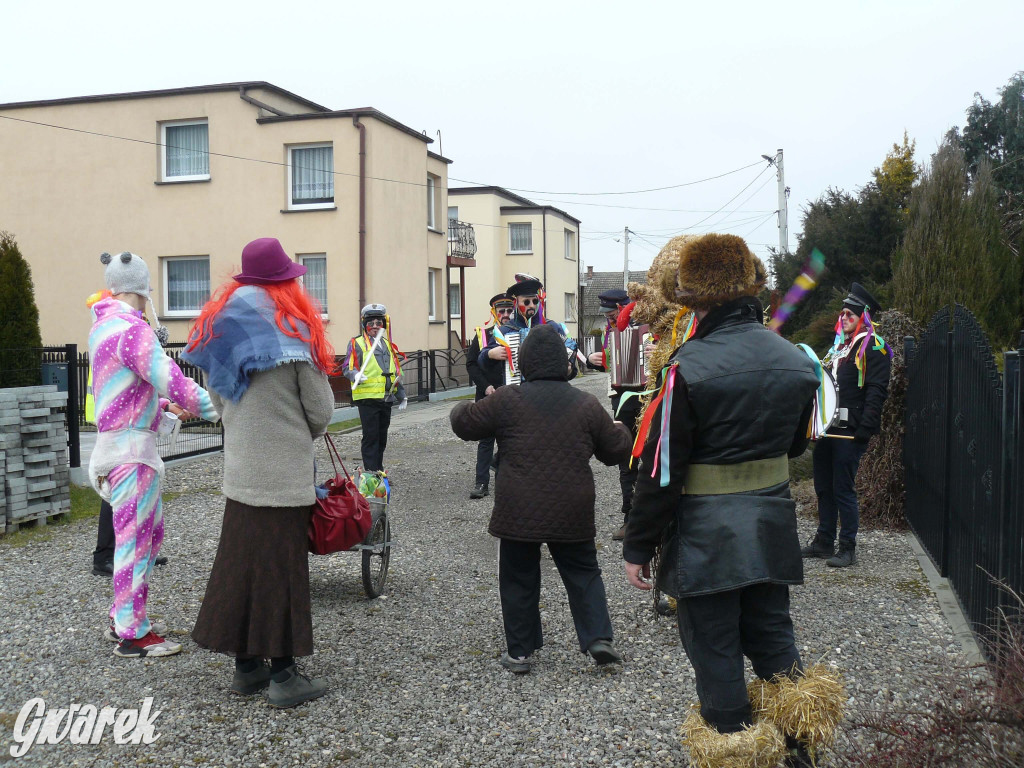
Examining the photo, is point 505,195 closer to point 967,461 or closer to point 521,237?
point 521,237

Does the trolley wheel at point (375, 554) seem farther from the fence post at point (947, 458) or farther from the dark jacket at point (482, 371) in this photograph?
the fence post at point (947, 458)

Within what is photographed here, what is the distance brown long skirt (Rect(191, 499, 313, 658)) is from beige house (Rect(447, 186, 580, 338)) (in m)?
28.8

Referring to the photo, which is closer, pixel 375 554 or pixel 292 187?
pixel 375 554

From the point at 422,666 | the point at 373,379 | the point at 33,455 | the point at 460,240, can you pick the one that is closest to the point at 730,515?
the point at 422,666

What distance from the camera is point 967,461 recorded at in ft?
17.8

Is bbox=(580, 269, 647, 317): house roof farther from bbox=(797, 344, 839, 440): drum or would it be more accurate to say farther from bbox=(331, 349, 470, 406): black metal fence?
bbox=(797, 344, 839, 440): drum

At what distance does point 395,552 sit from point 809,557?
3.15 metres

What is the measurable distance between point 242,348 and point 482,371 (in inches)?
180

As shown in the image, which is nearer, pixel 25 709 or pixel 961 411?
pixel 25 709

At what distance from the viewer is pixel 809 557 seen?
695cm

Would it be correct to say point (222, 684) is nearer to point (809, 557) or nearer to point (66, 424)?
point (809, 557)

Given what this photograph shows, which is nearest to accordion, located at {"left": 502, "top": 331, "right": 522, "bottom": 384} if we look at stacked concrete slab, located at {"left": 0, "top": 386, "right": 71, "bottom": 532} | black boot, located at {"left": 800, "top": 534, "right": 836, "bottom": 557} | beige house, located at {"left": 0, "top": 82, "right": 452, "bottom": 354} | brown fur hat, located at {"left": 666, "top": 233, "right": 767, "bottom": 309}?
black boot, located at {"left": 800, "top": 534, "right": 836, "bottom": 557}

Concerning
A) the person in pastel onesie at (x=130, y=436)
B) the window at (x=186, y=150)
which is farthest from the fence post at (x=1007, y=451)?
the window at (x=186, y=150)

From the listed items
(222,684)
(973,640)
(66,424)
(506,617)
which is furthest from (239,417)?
(66,424)
